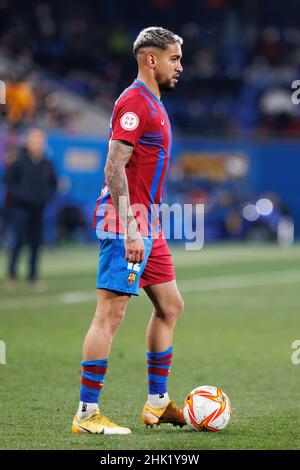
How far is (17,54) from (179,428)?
1082 inches

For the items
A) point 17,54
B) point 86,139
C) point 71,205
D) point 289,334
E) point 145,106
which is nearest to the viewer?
point 145,106

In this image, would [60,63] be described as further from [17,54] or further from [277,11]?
[277,11]

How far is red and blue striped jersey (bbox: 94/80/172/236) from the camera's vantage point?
240 inches

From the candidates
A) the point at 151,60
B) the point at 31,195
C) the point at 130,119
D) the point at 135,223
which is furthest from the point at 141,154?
the point at 31,195

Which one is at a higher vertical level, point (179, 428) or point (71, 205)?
point (71, 205)

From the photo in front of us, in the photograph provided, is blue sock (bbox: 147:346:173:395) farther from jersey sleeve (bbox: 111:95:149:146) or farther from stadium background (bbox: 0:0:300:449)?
jersey sleeve (bbox: 111:95:149:146)

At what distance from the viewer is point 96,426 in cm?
608

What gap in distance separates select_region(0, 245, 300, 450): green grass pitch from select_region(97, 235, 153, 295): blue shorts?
84 centimetres

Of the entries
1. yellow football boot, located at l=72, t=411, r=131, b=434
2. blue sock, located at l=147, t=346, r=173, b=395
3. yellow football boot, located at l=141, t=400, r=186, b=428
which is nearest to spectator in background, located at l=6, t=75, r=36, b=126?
blue sock, located at l=147, t=346, r=173, b=395

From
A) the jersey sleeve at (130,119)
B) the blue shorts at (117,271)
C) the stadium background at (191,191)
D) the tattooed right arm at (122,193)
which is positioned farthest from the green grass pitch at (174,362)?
the jersey sleeve at (130,119)

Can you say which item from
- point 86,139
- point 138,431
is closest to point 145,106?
point 138,431

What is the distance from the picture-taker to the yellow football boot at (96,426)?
19.9ft

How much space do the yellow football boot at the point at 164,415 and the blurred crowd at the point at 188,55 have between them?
79.2ft
